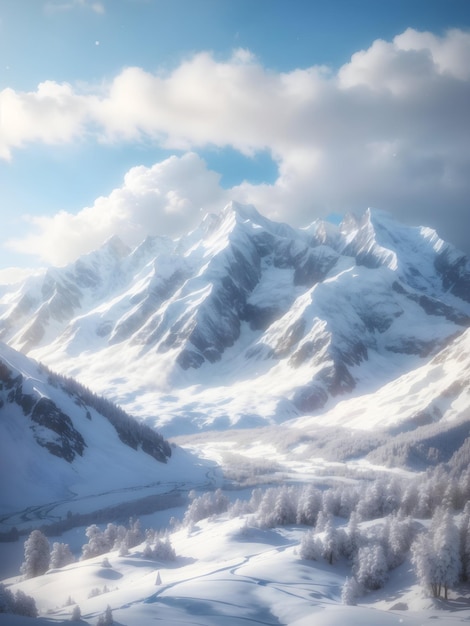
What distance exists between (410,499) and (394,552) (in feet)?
83.5

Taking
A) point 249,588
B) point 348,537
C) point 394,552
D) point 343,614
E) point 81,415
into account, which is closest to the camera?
point 343,614

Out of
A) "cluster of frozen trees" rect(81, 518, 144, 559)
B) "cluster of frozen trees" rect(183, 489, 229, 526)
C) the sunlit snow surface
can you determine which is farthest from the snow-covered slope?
the sunlit snow surface

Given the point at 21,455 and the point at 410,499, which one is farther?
the point at 21,455

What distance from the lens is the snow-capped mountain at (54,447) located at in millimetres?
145375

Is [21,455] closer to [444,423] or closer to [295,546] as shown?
[295,546]

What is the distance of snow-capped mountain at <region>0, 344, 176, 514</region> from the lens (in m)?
145

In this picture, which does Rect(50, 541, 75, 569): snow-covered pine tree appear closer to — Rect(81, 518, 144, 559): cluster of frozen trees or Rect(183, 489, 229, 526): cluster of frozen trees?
Rect(81, 518, 144, 559): cluster of frozen trees

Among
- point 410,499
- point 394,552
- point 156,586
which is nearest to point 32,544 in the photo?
point 156,586

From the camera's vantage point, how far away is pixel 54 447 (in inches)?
6358

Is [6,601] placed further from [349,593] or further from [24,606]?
[349,593]

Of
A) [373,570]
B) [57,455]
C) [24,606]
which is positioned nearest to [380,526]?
[373,570]

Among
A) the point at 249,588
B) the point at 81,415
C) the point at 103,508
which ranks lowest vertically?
the point at 103,508

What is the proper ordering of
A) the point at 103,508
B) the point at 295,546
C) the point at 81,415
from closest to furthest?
the point at 295,546, the point at 103,508, the point at 81,415

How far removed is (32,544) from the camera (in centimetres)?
8275
